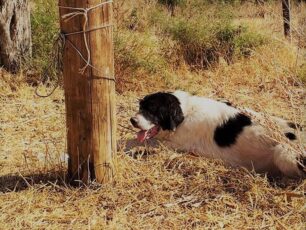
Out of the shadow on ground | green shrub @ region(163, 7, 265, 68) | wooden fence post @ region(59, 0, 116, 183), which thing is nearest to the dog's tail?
wooden fence post @ region(59, 0, 116, 183)

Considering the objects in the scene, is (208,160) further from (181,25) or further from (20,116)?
(181,25)

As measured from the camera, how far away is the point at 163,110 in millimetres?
4500

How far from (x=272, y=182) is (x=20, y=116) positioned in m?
2.84

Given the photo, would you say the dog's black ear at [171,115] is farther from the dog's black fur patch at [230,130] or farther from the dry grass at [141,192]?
the dog's black fur patch at [230,130]

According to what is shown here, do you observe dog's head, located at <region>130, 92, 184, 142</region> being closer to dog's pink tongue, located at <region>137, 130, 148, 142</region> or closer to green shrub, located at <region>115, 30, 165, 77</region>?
dog's pink tongue, located at <region>137, 130, 148, 142</region>

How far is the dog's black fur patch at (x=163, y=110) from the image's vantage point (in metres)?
4.51

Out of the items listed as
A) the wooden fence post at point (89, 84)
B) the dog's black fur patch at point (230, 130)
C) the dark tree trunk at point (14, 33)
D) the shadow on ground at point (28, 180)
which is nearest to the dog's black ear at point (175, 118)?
the dog's black fur patch at point (230, 130)

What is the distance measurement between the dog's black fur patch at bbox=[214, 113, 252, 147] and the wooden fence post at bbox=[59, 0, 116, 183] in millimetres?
1175

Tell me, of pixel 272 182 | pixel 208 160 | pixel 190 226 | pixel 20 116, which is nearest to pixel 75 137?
pixel 190 226

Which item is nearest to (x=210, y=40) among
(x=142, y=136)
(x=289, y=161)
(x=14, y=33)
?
(x=14, y=33)

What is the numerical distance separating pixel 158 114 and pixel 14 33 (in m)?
2.81

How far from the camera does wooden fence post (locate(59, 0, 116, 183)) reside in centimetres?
339

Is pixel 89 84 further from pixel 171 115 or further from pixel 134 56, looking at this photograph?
pixel 134 56

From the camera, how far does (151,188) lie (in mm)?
3770
